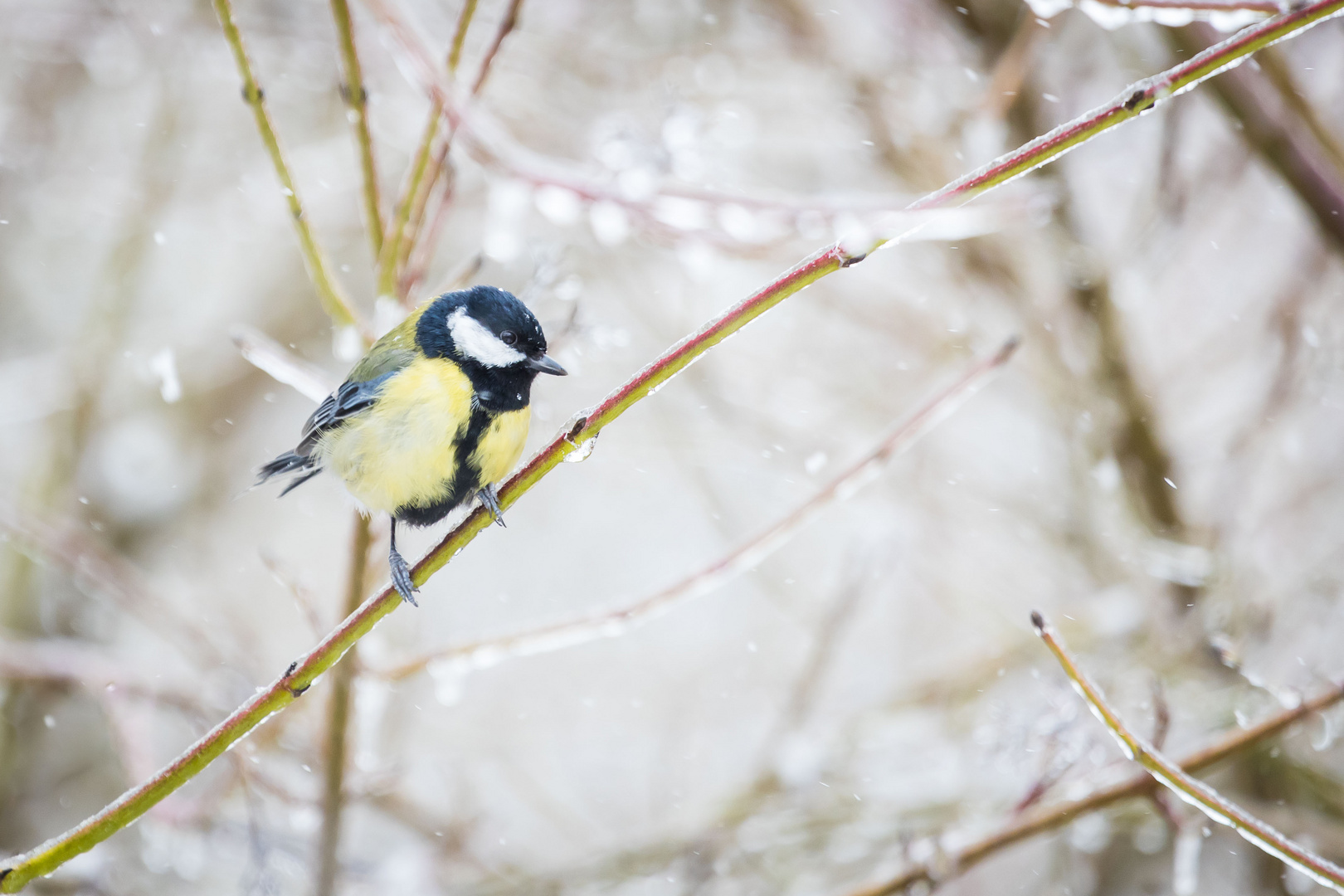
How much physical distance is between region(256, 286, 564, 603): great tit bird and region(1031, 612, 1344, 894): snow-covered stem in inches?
38.7

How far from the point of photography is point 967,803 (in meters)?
2.81

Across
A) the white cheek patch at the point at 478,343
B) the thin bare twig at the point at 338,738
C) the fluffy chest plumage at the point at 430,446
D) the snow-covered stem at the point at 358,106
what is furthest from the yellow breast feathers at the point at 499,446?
the snow-covered stem at the point at 358,106

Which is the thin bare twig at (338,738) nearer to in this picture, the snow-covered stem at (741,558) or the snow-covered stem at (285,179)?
the snow-covered stem at (741,558)

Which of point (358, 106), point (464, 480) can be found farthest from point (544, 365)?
point (358, 106)

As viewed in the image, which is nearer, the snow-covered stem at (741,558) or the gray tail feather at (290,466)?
the snow-covered stem at (741,558)

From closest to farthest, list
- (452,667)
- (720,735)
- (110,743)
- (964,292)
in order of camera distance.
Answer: (452,667), (964,292), (110,743), (720,735)

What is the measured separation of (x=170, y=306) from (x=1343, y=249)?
5.54 meters

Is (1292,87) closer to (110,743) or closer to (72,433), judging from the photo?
(72,433)

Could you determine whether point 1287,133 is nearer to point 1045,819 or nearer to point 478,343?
point 1045,819

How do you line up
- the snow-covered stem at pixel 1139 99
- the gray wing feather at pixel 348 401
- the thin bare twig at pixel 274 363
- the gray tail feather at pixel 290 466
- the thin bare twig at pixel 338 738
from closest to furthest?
the snow-covered stem at pixel 1139 99, the thin bare twig at pixel 338 738, the thin bare twig at pixel 274 363, the gray wing feather at pixel 348 401, the gray tail feather at pixel 290 466

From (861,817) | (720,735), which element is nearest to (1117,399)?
(861,817)

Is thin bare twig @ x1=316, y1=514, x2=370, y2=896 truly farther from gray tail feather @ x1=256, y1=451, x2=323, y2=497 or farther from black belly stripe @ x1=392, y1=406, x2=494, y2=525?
gray tail feather @ x1=256, y1=451, x2=323, y2=497

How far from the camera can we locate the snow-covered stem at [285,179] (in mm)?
1320

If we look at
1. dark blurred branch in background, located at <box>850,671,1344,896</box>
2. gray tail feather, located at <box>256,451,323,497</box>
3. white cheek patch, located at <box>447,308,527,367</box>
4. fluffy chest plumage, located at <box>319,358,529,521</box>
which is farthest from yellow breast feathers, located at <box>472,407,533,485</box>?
dark blurred branch in background, located at <box>850,671,1344,896</box>
